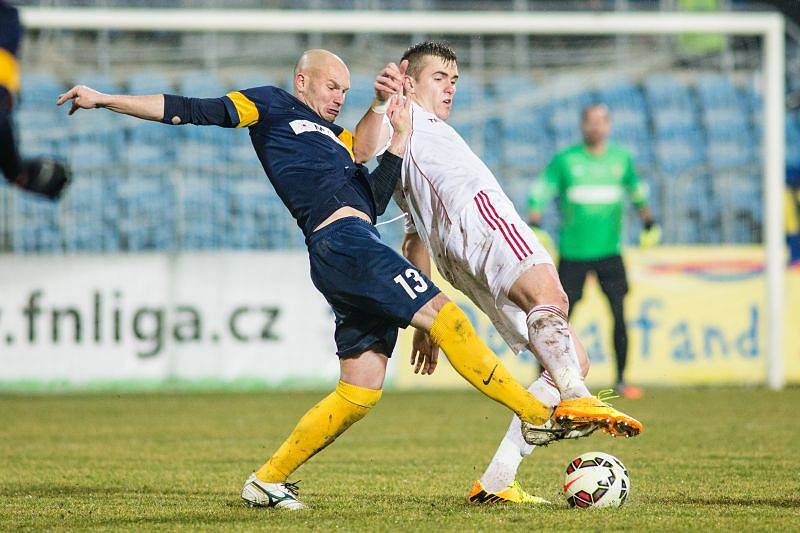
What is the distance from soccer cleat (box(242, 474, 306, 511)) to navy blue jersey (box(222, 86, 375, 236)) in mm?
1059

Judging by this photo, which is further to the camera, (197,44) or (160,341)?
(197,44)

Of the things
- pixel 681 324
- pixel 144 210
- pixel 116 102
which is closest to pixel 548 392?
pixel 116 102

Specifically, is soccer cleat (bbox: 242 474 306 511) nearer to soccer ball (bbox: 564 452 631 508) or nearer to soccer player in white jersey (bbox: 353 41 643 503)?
soccer player in white jersey (bbox: 353 41 643 503)

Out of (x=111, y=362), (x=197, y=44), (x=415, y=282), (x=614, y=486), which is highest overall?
(x=197, y=44)

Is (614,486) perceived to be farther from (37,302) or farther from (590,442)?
(37,302)

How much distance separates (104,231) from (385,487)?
8.15 m

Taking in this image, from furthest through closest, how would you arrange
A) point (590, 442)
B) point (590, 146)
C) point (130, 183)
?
point (130, 183) < point (590, 146) < point (590, 442)

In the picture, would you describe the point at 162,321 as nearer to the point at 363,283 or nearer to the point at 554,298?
the point at 363,283

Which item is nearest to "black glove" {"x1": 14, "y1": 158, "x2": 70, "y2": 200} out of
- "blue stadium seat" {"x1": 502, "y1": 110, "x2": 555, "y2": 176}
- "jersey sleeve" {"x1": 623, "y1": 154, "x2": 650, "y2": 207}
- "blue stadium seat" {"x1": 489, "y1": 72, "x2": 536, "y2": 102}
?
"jersey sleeve" {"x1": 623, "y1": 154, "x2": 650, "y2": 207}

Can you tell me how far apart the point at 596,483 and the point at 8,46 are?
2.80m

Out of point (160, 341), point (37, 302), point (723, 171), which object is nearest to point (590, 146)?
point (723, 171)

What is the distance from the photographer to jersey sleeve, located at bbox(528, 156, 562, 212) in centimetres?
1121

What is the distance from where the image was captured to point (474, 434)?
28.6 feet

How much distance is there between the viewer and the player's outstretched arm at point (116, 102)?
472cm
